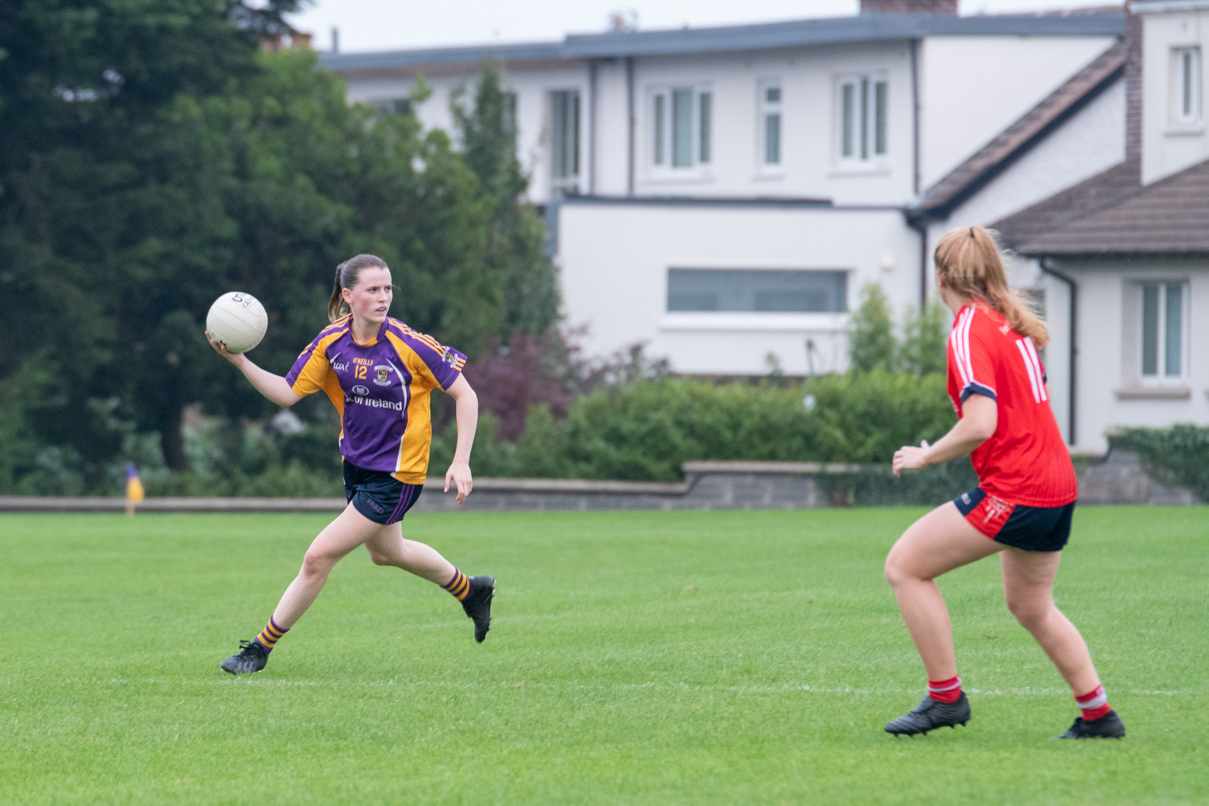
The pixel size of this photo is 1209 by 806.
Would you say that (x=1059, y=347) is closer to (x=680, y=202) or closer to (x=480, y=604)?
(x=680, y=202)

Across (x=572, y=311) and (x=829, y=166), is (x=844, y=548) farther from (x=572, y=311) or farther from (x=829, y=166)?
(x=829, y=166)

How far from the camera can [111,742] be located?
20.1ft

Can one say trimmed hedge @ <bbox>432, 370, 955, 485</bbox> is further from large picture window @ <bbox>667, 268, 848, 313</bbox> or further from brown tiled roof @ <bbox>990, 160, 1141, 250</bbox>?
large picture window @ <bbox>667, 268, 848, 313</bbox>

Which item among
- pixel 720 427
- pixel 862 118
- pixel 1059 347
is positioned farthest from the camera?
pixel 862 118

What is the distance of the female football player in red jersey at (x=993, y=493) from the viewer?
5.57 meters

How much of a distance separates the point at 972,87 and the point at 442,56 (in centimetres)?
1189

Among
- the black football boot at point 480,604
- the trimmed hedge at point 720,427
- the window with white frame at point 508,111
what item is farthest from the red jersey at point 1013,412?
the window with white frame at point 508,111

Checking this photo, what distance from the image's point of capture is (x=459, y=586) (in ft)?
27.1

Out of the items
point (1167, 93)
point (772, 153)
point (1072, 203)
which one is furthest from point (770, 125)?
point (1167, 93)

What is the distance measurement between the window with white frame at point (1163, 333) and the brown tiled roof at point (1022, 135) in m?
5.63

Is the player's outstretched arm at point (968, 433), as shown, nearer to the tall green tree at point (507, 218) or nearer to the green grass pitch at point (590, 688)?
the green grass pitch at point (590, 688)

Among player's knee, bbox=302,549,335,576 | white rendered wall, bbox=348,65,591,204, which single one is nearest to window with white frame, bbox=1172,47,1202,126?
white rendered wall, bbox=348,65,591,204

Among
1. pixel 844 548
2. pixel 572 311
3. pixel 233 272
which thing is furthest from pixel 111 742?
pixel 572 311

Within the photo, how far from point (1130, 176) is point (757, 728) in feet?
79.5
